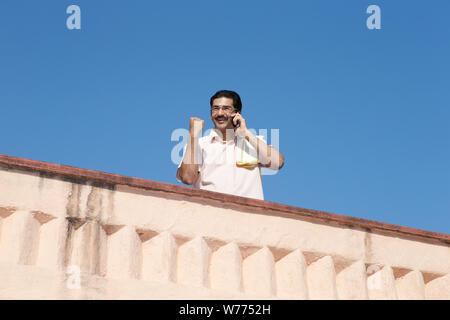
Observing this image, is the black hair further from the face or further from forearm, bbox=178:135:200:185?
forearm, bbox=178:135:200:185

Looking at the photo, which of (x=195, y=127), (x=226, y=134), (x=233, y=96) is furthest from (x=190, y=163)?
(x=233, y=96)

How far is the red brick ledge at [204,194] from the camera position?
6.94 metres

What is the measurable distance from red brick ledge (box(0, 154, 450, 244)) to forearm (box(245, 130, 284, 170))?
937 millimetres

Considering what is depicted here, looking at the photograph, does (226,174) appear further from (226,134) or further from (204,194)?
(204,194)

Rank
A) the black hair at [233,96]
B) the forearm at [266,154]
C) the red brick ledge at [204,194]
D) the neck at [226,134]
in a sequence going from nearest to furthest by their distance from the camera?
the red brick ledge at [204,194] < the forearm at [266,154] < the neck at [226,134] < the black hair at [233,96]

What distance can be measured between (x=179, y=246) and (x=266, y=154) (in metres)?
1.83

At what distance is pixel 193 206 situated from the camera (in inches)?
294

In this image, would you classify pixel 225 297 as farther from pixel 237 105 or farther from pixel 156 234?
pixel 237 105

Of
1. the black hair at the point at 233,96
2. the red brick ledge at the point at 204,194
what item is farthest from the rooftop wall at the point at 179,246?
the black hair at the point at 233,96

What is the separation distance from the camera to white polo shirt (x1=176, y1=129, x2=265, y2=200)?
8.59m

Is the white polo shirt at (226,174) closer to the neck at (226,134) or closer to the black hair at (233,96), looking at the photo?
the neck at (226,134)

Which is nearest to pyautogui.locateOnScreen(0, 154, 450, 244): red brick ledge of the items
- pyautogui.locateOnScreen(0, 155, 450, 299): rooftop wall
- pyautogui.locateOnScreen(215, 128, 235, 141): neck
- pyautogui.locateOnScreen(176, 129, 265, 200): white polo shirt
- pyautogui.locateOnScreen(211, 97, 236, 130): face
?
pyautogui.locateOnScreen(0, 155, 450, 299): rooftop wall
